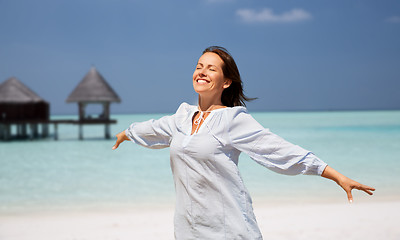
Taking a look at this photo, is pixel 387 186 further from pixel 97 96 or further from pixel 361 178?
pixel 97 96

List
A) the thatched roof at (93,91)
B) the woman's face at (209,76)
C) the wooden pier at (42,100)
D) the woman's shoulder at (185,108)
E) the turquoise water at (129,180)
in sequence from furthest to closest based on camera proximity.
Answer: the wooden pier at (42,100), the thatched roof at (93,91), the turquoise water at (129,180), the woman's shoulder at (185,108), the woman's face at (209,76)

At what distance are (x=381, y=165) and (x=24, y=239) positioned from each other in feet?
40.0

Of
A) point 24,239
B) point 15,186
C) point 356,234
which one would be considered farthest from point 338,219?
point 15,186

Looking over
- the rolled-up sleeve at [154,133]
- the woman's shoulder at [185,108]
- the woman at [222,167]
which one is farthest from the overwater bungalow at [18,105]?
the woman at [222,167]

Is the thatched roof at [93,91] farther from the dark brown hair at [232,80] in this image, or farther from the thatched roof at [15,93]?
the dark brown hair at [232,80]

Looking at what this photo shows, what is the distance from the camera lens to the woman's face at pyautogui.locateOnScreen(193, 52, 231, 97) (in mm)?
1997

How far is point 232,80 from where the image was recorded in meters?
2.08

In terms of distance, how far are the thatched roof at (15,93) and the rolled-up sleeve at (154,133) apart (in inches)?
914

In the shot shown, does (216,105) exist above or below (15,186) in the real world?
above

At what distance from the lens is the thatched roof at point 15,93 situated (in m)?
23.3

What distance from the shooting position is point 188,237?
187cm

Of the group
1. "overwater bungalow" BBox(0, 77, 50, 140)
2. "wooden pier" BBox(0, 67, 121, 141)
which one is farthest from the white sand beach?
"overwater bungalow" BBox(0, 77, 50, 140)

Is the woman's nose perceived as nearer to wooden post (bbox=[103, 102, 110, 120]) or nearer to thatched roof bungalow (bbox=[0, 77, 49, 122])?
wooden post (bbox=[103, 102, 110, 120])

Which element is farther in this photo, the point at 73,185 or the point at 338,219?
the point at 73,185
